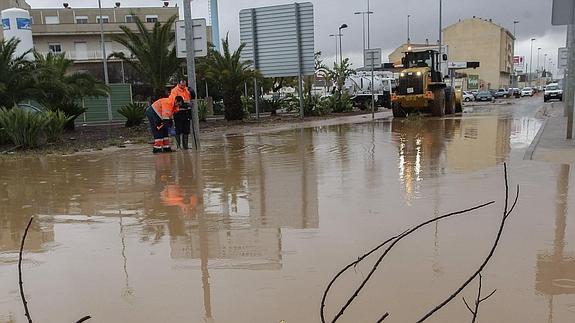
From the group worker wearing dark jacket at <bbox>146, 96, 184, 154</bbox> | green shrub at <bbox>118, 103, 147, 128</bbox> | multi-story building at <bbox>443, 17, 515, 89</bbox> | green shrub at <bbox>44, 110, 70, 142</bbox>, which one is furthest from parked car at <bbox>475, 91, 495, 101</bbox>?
green shrub at <bbox>44, 110, 70, 142</bbox>

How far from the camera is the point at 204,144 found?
15.2 meters

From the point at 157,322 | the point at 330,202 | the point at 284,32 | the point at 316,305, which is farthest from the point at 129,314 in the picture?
the point at 284,32

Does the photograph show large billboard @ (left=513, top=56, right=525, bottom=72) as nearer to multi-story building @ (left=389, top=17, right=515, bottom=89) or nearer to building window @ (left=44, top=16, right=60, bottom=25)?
multi-story building @ (left=389, top=17, right=515, bottom=89)

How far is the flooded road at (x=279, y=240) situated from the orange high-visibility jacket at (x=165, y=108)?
3.02 meters

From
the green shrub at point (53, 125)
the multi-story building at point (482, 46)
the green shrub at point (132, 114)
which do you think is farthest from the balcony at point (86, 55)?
the multi-story building at point (482, 46)

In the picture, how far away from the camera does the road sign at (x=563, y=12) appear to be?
11547mm

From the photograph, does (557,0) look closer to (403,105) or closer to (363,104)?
(403,105)

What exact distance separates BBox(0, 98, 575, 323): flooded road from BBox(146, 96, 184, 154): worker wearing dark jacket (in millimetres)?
2925

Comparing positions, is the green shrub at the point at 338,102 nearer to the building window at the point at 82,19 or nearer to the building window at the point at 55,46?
the building window at the point at 55,46

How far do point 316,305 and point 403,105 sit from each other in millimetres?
21431

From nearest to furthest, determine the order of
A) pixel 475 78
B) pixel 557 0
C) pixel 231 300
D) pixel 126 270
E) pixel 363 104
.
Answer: pixel 231 300, pixel 126 270, pixel 557 0, pixel 363 104, pixel 475 78

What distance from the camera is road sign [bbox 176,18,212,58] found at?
A: 13.0m

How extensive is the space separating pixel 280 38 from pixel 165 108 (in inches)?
620

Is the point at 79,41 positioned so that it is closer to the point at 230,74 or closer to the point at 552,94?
the point at 230,74
